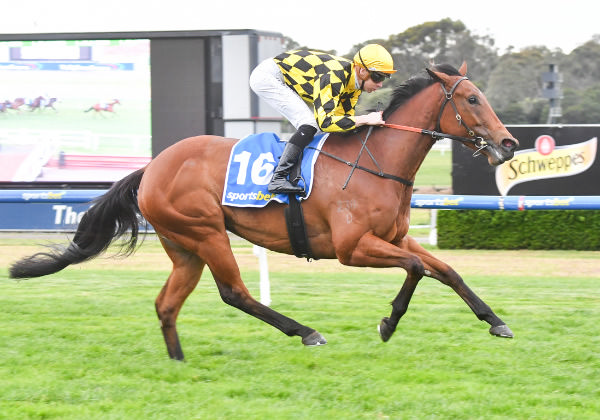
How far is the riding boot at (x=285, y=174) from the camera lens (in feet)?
16.0

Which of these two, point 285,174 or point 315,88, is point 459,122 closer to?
point 315,88

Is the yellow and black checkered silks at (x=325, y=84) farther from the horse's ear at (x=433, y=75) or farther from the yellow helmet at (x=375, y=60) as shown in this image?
the horse's ear at (x=433, y=75)

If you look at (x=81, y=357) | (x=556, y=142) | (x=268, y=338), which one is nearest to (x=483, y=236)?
(x=556, y=142)

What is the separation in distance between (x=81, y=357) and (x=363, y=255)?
5.61 feet

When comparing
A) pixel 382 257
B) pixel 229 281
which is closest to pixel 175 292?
pixel 229 281

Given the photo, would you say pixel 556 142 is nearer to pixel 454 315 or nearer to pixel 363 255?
pixel 454 315

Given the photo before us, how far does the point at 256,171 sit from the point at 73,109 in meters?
8.88

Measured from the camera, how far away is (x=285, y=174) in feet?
16.2

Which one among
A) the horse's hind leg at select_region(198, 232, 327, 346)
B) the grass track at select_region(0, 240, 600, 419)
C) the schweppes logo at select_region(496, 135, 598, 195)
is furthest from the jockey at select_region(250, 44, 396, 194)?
the schweppes logo at select_region(496, 135, 598, 195)

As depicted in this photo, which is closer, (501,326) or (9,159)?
(501,326)

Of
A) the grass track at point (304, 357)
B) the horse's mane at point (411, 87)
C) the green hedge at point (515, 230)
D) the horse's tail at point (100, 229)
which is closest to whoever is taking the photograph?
the grass track at point (304, 357)

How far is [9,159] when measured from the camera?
13.2 meters

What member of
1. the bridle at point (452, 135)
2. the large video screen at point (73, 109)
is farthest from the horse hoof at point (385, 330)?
the large video screen at point (73, 109)

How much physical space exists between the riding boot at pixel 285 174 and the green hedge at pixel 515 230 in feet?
22.8
